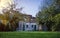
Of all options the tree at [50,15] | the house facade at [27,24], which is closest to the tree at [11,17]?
the house facade at [27,24]

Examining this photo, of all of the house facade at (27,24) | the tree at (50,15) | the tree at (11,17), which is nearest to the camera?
the tree at (50,15)

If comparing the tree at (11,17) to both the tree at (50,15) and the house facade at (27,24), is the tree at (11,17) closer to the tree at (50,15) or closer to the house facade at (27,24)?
the house facade at (27,24)

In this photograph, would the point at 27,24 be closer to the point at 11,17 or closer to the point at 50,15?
the point at 11,17

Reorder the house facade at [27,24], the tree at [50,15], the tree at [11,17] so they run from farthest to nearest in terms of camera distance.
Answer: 1. the house facade at [27,24]
2. the tree at [11,17]
3. the tree at [50,15]

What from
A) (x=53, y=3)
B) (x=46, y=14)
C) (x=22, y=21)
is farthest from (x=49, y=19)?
(x=22, y=21)

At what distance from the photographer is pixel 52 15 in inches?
683

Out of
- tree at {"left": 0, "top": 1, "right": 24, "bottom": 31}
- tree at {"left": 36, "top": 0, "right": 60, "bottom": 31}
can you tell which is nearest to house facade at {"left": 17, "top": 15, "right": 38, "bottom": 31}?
tree at {"left": 0, "top": 1, "right": 24, "bottom": 31}

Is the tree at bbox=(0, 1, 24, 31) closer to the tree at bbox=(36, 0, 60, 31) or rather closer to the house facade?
the house facade

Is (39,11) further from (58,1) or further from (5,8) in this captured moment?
(5,8)

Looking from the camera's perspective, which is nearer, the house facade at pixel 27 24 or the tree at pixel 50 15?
the tree at pixel 50 15

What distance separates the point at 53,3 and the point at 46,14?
152 centimetres

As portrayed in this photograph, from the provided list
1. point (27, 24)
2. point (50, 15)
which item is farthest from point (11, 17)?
point (50, 15)

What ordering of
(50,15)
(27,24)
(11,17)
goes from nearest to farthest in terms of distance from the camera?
(50,15), (11,17), (27,24)

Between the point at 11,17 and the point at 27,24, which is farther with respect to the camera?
the point at 27,24
